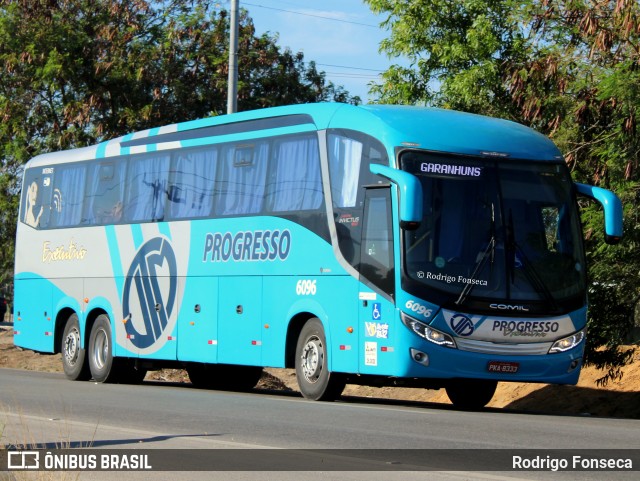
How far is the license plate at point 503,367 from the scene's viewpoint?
16.1 m

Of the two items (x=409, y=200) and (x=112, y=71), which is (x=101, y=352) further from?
(x=112, y=71)

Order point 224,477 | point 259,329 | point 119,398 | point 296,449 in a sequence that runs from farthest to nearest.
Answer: point 259,329, point 119,398, point 296,449, point 224,477

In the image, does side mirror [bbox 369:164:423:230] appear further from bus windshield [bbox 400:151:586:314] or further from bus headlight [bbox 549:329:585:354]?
bus headlight [bbox 549:329:585:354]

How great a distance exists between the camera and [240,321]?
1962 centimetres

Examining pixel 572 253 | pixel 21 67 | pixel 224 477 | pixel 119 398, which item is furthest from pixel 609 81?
pixel 21 67

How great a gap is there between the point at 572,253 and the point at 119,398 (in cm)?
627

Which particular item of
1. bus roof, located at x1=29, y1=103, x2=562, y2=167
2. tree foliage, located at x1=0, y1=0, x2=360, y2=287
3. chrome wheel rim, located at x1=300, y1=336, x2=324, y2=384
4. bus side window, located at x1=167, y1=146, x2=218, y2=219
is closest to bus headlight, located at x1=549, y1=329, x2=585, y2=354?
bus roof, located at x1=29, y1=103, x2=562, y2=167

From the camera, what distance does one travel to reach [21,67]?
35.2 metres

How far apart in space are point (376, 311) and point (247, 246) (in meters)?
3.50

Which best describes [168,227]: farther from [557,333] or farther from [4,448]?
[4,448]

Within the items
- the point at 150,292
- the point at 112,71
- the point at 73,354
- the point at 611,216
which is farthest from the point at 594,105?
the point at 112,71

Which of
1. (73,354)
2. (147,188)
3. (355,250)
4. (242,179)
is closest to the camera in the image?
(355,250)

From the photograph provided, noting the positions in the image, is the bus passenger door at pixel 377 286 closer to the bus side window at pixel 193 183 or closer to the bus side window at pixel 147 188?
the bus side window at pixel 193 183

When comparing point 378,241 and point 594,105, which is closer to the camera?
point 378,241
